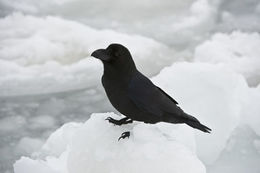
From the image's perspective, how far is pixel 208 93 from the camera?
3699 millimetres

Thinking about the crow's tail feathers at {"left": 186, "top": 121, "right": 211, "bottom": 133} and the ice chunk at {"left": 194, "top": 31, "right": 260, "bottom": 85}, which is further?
the ice chunk at {"left": 194, "top": 31, "right": 260, "bottom": 85}

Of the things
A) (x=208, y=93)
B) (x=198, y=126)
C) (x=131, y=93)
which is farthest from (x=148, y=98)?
(x=208, y=93)

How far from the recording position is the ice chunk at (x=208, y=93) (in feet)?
11.9

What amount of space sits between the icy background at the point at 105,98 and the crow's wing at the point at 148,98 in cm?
14

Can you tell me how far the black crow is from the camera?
2.14 m

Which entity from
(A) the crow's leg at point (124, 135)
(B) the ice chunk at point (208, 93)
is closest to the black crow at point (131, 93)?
(A) the crow's leg at point (124, 135)

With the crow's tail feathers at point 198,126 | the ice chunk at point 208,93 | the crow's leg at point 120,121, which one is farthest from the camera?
the ice chunk at point 208,93

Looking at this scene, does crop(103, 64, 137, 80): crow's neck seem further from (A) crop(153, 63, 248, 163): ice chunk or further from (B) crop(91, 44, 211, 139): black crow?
(A) crop(153, 63, 248, 163): ice chunk

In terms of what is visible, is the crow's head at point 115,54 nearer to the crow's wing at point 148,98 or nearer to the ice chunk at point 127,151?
the crow's wing at point 148,98

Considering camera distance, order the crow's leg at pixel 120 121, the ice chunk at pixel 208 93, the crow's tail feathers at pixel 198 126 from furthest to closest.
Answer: the ice chunk at pixel 208 93 < the crow's leg at pixel 120 121 < the crow's tail feathers at pixel 198 126

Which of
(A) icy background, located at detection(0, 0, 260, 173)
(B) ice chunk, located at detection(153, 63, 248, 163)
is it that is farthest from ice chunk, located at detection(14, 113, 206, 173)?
(B) ice chunk, located at detection(153, 63, 248, 163)

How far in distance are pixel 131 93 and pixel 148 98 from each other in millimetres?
102

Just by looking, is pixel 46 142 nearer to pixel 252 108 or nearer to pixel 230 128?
pixel 230 128

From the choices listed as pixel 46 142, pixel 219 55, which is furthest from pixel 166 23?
pixel 46 142
